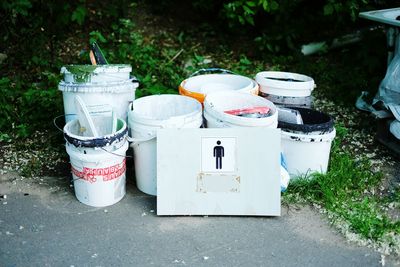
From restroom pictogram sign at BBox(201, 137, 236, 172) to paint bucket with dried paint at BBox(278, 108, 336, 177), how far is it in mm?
497

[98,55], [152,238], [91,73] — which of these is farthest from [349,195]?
[98,55]

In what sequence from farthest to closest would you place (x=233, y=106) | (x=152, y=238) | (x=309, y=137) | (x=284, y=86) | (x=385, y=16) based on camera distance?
(x=385, y=16)
(x=284, y=86)
(x=233, y=106)
(x=309, y=137)
(x=152, y=238)

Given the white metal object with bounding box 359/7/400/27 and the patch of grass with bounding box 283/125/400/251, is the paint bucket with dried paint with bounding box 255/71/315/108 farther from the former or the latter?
the white metal object with bounding box 359/7/400/27

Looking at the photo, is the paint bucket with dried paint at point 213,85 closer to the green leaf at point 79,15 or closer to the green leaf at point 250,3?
the green leaf at point 250,3

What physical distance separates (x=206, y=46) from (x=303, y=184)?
10.8 ft

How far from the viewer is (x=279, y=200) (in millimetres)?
3561

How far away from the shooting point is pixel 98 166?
3.55 m

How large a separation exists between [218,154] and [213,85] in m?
0.91

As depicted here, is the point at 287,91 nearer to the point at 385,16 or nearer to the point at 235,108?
Answer: the point at 235,108

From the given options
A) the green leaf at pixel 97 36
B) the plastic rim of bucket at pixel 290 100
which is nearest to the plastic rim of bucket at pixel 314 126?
the plastic rim of bucket at pixel 290 100

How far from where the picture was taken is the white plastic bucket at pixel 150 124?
3.66 meters

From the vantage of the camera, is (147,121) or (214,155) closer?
(214,155)

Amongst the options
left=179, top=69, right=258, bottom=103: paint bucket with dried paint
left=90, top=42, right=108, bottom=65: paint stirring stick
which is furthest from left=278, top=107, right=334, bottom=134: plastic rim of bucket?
left=90, top=42, right=108, bottom=65: paint stirring stick

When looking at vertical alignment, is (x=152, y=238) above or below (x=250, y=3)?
below
